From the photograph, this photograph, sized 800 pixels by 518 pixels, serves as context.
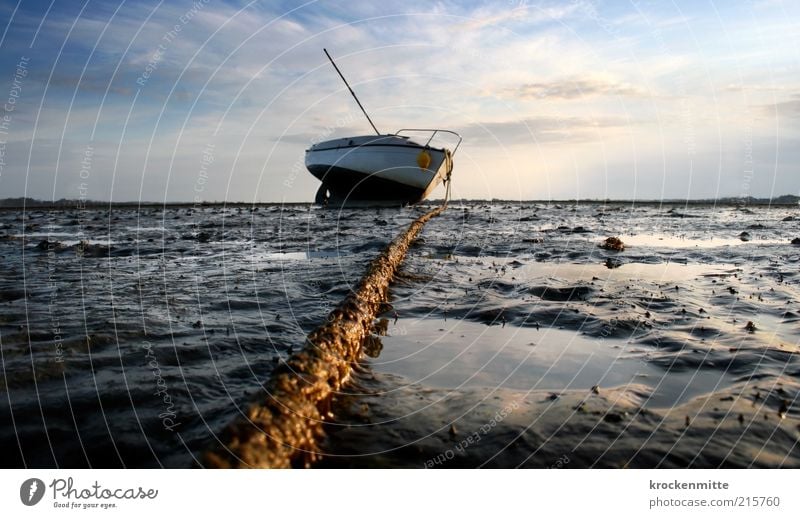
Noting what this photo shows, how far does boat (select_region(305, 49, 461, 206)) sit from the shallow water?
27.0m

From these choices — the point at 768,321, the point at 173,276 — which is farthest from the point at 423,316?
the point at 173,276

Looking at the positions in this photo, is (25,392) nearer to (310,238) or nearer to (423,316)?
(423,316)

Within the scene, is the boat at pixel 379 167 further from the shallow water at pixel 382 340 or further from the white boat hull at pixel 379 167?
the shallow water at pixel 382 340

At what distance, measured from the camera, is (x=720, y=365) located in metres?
5.23

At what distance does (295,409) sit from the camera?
3.39m

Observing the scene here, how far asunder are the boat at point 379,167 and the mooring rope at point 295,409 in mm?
32102

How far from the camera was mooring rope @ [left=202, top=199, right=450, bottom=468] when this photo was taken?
2.83 m

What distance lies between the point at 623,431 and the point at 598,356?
199 cm

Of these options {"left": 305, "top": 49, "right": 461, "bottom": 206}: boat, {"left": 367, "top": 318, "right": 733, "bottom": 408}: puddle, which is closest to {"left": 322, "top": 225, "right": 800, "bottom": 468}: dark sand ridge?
{"left": 367, "top": 318, "right": 733, "bottom": 408}: puddle

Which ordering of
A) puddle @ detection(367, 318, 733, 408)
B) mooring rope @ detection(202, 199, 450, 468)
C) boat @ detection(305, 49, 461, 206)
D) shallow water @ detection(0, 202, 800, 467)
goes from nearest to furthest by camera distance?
1. mooring rope @ detection(202, 199, 450, 468)
2. shallow water @ detection(0, 202, 800, 467)
3. puddle @ detection(367, 318, 733, 408)
4. boat @ detection(305, 49, 461, 206)

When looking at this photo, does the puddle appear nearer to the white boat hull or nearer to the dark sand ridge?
the dark sand ridge

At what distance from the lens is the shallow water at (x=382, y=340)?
3.81m

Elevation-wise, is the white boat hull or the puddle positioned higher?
the white boat hull

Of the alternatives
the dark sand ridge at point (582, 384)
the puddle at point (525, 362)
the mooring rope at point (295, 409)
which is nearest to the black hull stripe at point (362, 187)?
the dark sand ridge at point (582, 384)
